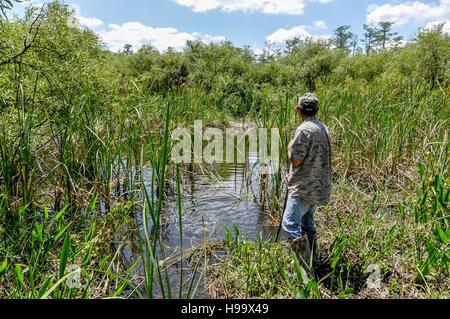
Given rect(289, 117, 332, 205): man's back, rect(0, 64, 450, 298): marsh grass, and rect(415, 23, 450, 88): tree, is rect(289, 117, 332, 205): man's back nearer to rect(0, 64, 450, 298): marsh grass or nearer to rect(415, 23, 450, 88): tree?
rect(0, 64, 450, 298): marsh grass

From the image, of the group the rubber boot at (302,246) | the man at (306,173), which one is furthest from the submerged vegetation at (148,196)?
the man at (306,173)

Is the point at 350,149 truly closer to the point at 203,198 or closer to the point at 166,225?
the point at 203,198

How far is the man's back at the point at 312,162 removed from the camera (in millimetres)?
2424

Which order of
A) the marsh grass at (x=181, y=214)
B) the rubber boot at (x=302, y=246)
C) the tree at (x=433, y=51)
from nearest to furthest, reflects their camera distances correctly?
the marsh grass at (x=181, y=214), the rubber boot at (x=302, y=246), the tree at (x=433, y=51)

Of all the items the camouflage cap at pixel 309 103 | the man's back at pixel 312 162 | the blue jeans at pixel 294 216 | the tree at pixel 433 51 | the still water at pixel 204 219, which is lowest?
the still water at pixel 204 219

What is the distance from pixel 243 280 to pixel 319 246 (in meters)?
0.99

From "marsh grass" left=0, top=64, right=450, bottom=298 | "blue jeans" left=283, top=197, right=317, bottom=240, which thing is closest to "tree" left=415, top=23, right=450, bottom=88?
"marsh grass" left=0, top=64, right=450, bottom=298

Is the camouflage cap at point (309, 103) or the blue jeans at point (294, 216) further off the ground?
the camouflage cap at point (309, 103)

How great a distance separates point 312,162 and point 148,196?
1480 millimetres

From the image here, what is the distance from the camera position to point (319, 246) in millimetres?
2838

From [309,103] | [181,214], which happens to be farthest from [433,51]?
[181,214]

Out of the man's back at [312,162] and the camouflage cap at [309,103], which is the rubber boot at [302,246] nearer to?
the man's back at [312,162]

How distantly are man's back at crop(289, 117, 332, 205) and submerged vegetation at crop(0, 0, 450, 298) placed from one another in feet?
1.23
